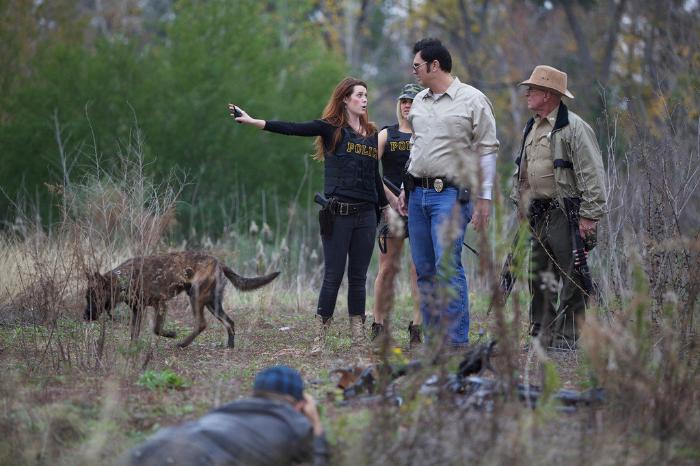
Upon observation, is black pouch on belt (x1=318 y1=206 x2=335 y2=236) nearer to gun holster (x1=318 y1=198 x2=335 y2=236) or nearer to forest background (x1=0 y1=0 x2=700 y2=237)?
gun holster (x1=318 y1=198 x2=335 y2=236)

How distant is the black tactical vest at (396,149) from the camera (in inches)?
308

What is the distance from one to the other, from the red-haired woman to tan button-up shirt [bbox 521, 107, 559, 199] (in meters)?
1.29

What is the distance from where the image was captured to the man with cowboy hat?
7.01 metres

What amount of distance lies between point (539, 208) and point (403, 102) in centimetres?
148

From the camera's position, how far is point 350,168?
7.56 meters

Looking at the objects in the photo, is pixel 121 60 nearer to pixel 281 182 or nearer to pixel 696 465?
pixel 281 182

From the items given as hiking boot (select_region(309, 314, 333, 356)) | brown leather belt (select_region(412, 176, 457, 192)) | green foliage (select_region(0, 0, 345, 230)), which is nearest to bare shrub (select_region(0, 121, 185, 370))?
hiking boot (select_region(309, 314, 333, 356))

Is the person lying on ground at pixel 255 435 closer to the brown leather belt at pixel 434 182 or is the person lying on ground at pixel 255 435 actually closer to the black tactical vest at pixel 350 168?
the brown leather belt at pixel 434 182

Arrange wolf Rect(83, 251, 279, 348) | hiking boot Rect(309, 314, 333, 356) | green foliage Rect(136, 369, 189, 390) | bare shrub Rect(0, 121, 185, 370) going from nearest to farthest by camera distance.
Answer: green foliage Rect(136, 369, 189, 390) → bare shrub Rect(0, 121, 185, 370) → wolf Rect(83, 251, 279, 348) → hiking boot Rect(309, 314, 333, 356)

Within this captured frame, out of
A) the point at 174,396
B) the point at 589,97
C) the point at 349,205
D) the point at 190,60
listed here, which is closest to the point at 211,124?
the point at 190,60

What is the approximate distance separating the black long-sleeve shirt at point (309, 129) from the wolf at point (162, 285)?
1200 millimetres

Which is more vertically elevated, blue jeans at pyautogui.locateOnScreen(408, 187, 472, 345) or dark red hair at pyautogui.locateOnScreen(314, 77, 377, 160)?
dark red hair at pyautogui.locateOnScreen(314, 77, 377, 160)

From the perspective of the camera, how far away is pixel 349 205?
7.54m

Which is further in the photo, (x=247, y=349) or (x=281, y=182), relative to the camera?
(x=281, y=182)
